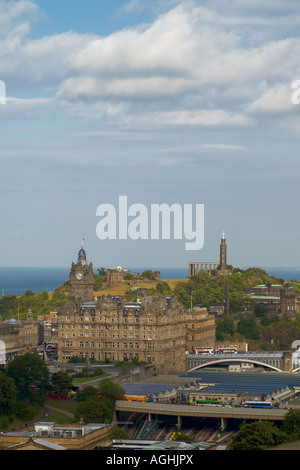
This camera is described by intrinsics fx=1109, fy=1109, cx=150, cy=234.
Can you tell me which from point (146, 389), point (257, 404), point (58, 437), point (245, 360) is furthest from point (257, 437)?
point (245, 360)

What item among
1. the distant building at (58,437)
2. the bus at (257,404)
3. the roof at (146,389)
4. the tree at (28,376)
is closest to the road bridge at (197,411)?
the bus at (257,404)

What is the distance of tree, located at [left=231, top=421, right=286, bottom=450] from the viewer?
11738 cm

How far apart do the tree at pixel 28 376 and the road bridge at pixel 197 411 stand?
34.6 feet

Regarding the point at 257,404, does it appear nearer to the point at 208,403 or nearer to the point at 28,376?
the point at 208,403

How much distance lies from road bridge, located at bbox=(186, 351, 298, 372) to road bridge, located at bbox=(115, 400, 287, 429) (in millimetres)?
44341

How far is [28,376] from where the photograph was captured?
14638 cm

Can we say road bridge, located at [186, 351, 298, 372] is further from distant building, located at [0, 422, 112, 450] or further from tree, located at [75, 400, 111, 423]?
distant building, located at [0, 422, 112, 450]

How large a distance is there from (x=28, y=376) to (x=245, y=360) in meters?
57.0

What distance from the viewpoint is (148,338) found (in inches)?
7224

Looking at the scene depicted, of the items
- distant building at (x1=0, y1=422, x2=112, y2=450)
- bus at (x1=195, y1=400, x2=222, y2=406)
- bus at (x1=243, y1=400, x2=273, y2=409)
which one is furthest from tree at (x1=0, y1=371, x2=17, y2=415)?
bus at (x1=243, y1=400, x2=273, y2=409)

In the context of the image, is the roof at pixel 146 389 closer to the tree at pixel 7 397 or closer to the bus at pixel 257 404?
the bus at pixel 257 404
